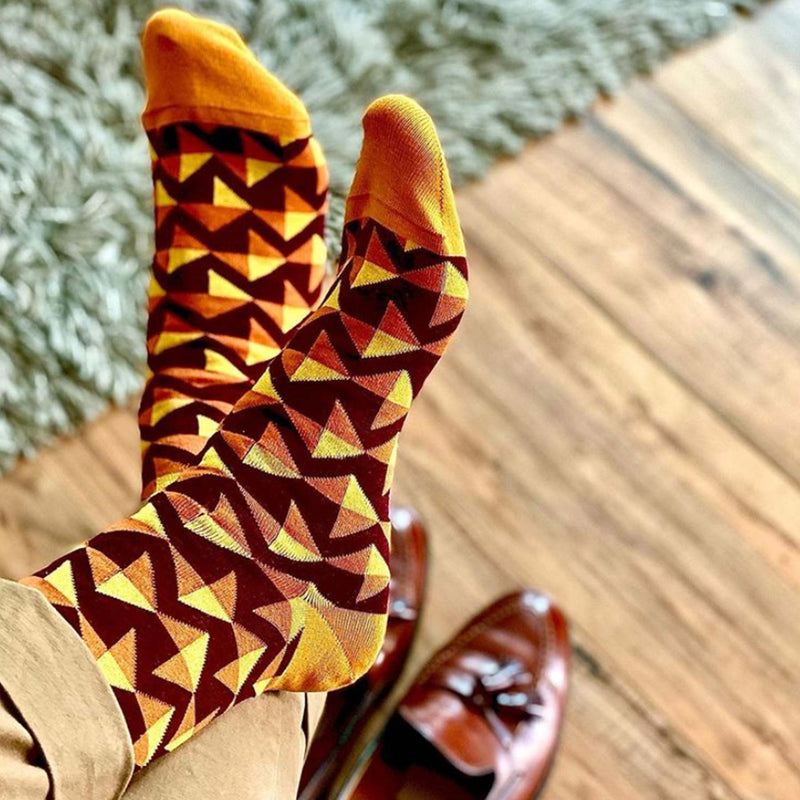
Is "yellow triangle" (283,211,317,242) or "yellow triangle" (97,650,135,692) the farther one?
"yellow triangle" (283,211,317,242)

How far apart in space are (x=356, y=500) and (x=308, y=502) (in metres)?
0.03

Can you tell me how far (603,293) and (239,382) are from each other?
45 centimetres

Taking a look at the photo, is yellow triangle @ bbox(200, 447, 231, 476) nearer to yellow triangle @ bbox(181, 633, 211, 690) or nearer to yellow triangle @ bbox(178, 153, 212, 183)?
→ yellow triangle @ bbox(181, 633, 211, 690)

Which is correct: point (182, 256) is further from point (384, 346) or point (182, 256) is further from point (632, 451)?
point (632, 451)

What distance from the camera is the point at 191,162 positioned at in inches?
26.7

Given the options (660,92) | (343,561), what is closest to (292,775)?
(343,561)

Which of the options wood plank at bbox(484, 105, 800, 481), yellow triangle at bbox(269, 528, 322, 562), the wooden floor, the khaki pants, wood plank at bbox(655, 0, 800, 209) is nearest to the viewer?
the khaki pants

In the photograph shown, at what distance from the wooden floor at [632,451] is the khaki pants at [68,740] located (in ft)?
1.14

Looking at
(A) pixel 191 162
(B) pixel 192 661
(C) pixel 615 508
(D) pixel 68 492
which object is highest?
(A) pixel 191 162

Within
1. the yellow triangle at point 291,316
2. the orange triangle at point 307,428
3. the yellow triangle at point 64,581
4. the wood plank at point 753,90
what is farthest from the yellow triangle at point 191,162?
the wood plank at point 753,90

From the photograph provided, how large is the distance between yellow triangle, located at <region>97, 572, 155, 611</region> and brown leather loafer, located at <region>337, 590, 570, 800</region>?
0.28 meters

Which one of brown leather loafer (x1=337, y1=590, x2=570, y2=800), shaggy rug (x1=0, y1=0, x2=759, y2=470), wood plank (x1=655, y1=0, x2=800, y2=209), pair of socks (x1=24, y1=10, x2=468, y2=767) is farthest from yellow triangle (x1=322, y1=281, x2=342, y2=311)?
wood plank (x1=655, y1=0, x2=800, y2=209)

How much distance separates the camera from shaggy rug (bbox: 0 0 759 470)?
842mm

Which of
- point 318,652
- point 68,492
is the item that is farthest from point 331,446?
point 68,492
